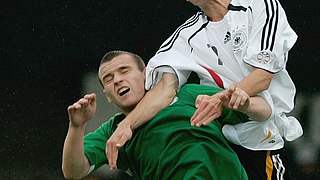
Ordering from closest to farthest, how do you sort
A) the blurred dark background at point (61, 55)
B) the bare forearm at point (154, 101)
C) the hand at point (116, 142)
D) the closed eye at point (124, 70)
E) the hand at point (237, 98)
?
the hand at point (237, 98)
the hand at point (116, 142)
the bare forearm at point (154, 101)
the closed eye at point (124, 70)
the blurred dark background at point (61, 55)

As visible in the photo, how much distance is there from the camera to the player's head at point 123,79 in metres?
2.60

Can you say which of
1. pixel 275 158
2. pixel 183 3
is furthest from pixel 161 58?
pixel 183 3

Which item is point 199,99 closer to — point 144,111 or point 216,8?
point 144,111

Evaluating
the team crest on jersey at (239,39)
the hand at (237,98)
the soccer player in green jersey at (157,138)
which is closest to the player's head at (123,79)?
the soccer player in green jersey at (157,138)

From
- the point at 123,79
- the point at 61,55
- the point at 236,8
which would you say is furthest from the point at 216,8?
the point at 61,55

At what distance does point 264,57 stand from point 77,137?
44 cm

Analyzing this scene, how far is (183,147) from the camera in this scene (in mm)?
2525

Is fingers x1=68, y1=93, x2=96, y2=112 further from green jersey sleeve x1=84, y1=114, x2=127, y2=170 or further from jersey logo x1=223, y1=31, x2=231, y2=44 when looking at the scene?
jersey logo x1=223, y1=31, x2=231, y2=44

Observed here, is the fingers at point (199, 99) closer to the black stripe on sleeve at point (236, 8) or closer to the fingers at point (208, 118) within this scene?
Answer: the fingers at point (208, 118)

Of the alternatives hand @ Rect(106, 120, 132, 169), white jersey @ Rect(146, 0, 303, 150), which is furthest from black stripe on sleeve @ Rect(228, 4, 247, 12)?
hand @ Rect(106, 120, 132, 169)

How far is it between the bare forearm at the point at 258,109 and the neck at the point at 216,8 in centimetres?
23

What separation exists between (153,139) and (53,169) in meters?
1.34

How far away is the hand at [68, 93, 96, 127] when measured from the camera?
2.46 meters

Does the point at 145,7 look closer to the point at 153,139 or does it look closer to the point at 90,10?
the point at 90,10
